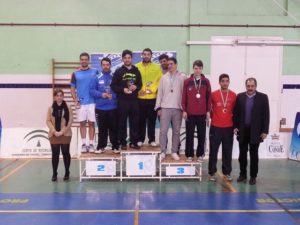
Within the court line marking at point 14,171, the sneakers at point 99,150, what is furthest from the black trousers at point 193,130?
the court line marking at point 14,171

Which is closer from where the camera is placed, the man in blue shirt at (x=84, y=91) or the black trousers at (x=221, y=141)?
the black trousers at (x=221, y=141)

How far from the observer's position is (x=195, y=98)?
21.8 ft

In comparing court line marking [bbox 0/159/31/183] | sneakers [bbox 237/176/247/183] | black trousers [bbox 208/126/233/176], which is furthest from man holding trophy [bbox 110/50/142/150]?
court line marking [bbox 0/159/31/183]

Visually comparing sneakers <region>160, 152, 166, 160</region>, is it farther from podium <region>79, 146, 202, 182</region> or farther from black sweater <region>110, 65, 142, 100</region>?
black sweater <region>110, 65, 142, 100</region>

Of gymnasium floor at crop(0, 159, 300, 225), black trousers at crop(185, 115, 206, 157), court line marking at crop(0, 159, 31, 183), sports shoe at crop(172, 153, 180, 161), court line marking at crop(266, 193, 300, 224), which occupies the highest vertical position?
black trousers at crop(185, 115, 206, 157)

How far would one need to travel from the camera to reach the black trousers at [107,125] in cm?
695

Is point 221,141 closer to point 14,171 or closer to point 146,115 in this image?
point 146,115

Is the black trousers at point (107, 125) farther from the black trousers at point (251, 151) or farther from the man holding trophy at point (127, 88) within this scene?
the black trousers at point (251, 151)

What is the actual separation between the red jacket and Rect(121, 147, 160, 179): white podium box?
94cm

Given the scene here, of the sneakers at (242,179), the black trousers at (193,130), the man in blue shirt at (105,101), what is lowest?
the sneakers at (242,179)

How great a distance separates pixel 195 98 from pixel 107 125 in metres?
1.65

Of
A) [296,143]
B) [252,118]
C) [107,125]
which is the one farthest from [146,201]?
[296,143]

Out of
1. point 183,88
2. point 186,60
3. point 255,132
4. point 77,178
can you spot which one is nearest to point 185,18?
point 186,60

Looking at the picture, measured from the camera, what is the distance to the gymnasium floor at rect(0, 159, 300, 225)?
5.00m
